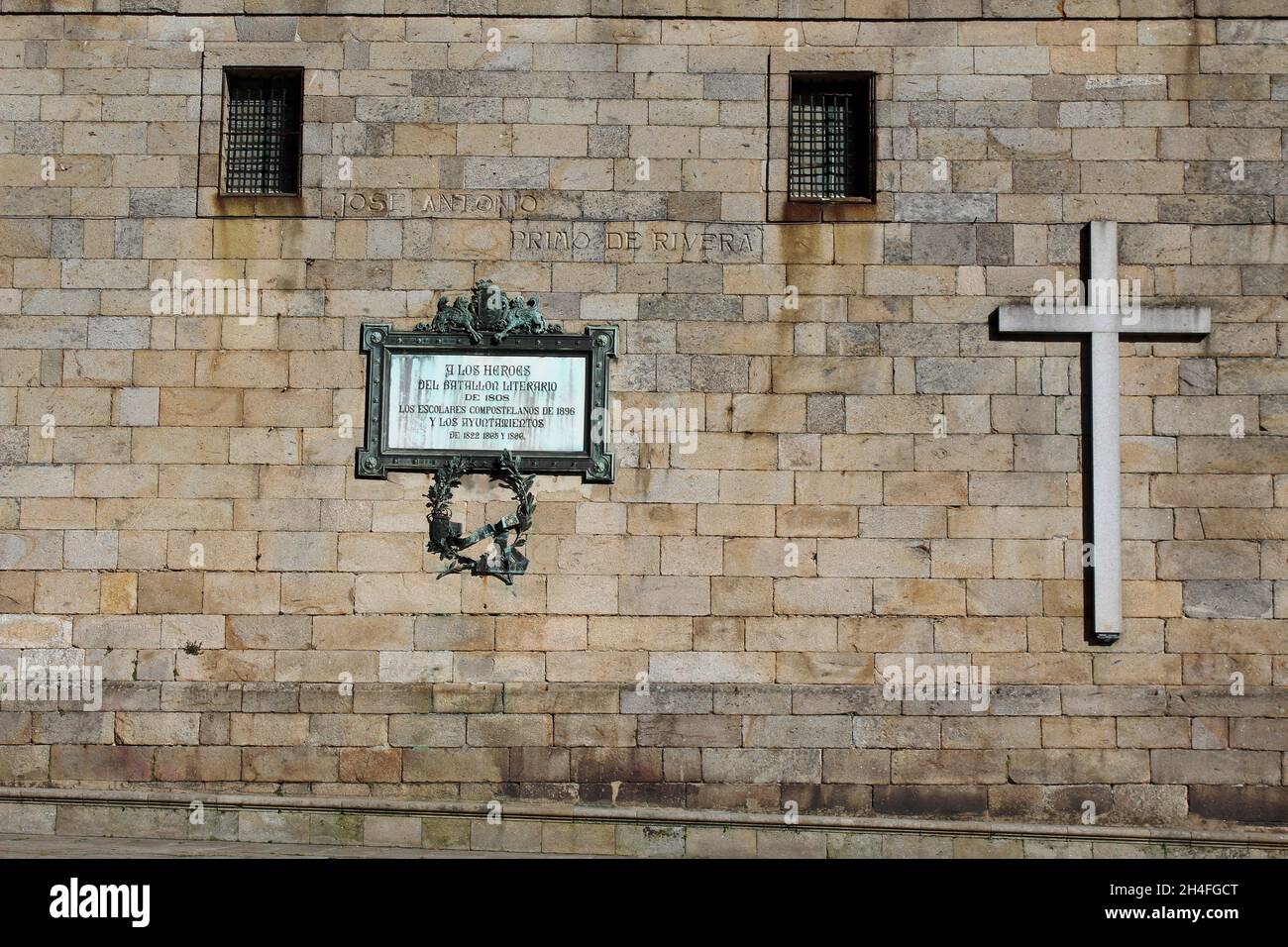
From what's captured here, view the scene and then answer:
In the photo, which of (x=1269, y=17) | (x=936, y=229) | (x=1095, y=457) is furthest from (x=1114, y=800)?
(x=1269, y=17)

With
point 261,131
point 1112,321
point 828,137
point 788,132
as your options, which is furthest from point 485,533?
point 1112,321

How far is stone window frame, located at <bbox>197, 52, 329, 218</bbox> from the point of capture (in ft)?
37.8

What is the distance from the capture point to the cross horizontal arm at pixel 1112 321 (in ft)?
36.7

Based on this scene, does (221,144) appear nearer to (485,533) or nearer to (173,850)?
(485,533)

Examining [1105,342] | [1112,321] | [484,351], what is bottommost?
[484,351]

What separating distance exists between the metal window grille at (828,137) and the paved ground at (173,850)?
6.04 meters

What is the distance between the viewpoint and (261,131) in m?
11.8

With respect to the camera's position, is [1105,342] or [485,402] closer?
[1105,342]

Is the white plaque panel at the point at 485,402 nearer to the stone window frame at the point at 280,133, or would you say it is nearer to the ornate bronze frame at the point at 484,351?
the ornate bronze frame at the point at 484,351


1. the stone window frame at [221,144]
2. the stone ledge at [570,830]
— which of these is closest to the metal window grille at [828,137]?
the stone window frame at [221,144]

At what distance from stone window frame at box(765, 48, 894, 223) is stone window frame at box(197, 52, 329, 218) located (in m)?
3.75

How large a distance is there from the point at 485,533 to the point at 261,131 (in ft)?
13.1

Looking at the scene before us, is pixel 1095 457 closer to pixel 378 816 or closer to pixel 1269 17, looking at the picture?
pixel 1269 17

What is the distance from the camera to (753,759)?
1092 cm
